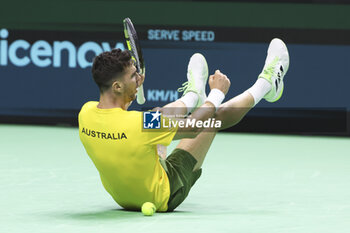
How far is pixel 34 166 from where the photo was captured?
8.66 meters

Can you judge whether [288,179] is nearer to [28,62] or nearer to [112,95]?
[112,95]

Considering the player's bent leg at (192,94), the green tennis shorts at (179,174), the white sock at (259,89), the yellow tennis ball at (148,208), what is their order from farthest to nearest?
the white sock at (259,89), the player's bent leg at (192,94), the green tennis shorts at (179,174), the yellow tennis ball at (148,208)

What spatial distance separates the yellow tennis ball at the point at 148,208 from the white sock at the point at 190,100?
927mm

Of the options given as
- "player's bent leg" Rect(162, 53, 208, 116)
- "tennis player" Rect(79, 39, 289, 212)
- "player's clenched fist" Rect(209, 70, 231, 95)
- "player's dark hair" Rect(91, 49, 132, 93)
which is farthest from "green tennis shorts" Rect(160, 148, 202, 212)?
"player's dark hair" Rect(91, 49, 132, 93)

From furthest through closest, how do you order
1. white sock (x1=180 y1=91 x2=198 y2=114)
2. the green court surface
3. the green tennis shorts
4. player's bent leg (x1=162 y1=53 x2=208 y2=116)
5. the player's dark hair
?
white sock (x1=180 y1=91 x2=198 y2=114) < player's bent leg (x1=162 y1=53 x2=208 y2=116) < the green tennis shorts < the player's dark hair < the green court surface

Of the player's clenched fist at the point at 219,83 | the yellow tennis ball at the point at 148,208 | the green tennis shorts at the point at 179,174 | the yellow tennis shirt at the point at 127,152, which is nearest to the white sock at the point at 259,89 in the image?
the player's clenched fist at the point at 219,83

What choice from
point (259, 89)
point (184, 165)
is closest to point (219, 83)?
point (184, 165)

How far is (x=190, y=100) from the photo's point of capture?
640 cm

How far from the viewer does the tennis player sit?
5.58 m

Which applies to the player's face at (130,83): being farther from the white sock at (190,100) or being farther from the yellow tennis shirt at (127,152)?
the white sock at (190,100)

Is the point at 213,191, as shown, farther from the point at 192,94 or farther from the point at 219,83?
the point at 219,83

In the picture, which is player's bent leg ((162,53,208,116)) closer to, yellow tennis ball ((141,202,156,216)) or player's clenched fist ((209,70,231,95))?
player's clenched fist ((209,70,231,95))

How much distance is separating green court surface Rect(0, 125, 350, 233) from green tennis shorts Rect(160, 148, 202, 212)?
0.39 feet

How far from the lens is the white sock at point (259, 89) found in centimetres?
654
